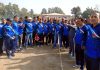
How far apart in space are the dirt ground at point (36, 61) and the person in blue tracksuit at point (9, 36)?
47cm

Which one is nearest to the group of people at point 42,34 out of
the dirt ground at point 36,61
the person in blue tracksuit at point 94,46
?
the dirt ground at point 36,61

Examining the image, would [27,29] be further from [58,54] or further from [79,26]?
[79,26]

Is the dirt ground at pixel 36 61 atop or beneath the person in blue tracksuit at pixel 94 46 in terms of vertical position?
beneath

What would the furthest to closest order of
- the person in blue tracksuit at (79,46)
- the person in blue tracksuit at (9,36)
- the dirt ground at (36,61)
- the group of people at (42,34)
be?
the person in blue tracksuit at (9,36)
the dirt ground at (36,61)
the group of people at (42,34)
the person in blue tracksuit at (79,46)

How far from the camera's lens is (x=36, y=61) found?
38.0 ft

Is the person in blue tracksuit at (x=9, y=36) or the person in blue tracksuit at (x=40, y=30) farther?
the person in blue tracksuit at (x=40, y=30)

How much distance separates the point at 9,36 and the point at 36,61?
5.96ft

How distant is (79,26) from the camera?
30.8 feet

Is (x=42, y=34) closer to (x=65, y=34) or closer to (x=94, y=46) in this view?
(x=65, y=34)

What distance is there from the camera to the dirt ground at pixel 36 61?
10297 mm

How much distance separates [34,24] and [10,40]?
4.03 m

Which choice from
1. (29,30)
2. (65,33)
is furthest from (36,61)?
(29,30)

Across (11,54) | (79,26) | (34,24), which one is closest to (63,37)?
(34,24)

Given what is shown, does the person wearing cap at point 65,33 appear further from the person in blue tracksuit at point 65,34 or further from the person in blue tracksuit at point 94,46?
the person in blue tracksuit at point 94,46
